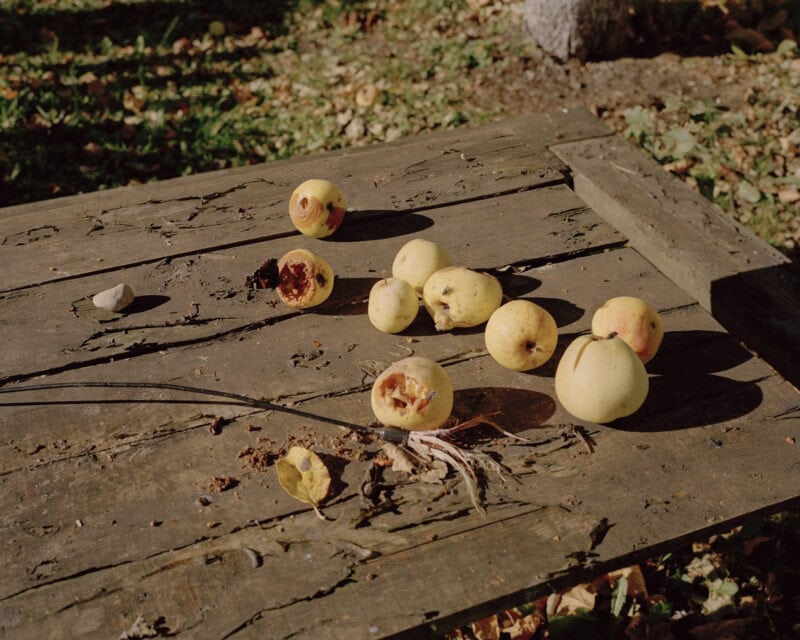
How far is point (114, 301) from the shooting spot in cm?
228

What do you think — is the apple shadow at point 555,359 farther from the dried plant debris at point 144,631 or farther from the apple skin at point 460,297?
the dried plant debris at point 144,631

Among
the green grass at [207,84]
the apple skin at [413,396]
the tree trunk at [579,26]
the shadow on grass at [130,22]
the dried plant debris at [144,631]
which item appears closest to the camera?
the dried plant debris at [144,631]

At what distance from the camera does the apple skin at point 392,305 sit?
7.02 ft

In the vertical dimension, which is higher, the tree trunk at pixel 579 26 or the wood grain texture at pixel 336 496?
the tree trunk at pixel 579 26

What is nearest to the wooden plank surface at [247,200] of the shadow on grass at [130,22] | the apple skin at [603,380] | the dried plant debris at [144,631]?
the apple skin at [603,380]

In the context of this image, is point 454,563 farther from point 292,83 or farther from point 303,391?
point 292,83

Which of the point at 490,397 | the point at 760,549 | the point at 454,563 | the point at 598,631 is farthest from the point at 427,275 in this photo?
the point at 760,549

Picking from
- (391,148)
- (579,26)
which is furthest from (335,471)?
(579,26)

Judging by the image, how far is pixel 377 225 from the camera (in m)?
2.68

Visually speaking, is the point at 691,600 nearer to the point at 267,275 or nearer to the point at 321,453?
the point at 321,453

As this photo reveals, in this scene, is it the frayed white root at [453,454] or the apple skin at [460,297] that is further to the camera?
the apple skin at [460,297]

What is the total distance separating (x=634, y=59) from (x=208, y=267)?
4293 mm

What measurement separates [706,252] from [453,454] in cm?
133

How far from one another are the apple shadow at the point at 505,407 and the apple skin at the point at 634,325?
0.27 m
